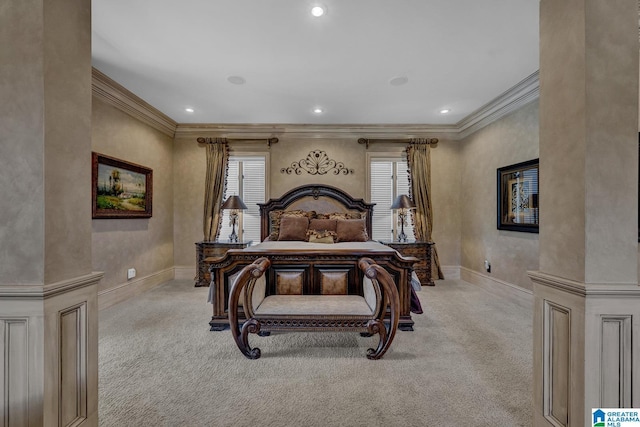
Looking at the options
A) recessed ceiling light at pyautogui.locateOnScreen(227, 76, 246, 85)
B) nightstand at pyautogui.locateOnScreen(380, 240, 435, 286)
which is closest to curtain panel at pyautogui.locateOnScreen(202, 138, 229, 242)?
recessed ceiling light at pyautogui.locateOnScreen(227, 76, 246, 85)

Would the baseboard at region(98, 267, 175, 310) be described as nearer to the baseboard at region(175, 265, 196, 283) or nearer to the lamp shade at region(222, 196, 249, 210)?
the baseboard at region(175, 265, 196, 283)

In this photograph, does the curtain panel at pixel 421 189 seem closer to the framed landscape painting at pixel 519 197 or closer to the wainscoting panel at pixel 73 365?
the framed landscape painting at pixel 519 197

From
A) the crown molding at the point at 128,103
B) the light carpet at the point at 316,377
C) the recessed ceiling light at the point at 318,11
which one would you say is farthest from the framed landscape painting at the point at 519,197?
the crown molding at the point at 128,103

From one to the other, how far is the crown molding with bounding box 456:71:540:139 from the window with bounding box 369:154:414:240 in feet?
4.10

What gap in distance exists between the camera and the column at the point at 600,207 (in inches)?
47.9

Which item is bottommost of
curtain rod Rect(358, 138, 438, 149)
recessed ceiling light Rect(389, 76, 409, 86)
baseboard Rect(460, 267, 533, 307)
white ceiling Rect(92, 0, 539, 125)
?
baseboard Rect(460, 267, 533, 307)

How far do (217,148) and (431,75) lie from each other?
3797mm

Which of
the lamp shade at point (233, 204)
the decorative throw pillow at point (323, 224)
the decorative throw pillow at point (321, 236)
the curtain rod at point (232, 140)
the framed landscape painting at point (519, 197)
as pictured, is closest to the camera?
the framed landscape painting at point (519, 197)

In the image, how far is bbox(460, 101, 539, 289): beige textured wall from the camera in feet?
12.4

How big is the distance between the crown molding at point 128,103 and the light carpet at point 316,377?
2.87 metres

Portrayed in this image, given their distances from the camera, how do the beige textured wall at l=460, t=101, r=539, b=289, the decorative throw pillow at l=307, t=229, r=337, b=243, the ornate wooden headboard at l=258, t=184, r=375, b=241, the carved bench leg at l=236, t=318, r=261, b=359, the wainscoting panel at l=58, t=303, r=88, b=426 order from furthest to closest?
the ornate wooden headboard at l=258, t=184, r=375, b=241 < the decorative throw pillow at l=307, t=229, r=337, b=243 < the beige textured wall at l=460, t=101, r=539, b=289 < the carved bench leg at l=236, t=318, r=261, b=359 < the wainscoting panel at l=58, t=303, r=88, b=426

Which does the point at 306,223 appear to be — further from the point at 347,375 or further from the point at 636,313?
the point at 636,313

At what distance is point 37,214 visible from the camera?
1181 mm

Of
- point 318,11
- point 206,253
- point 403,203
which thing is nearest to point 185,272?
point 206,253
